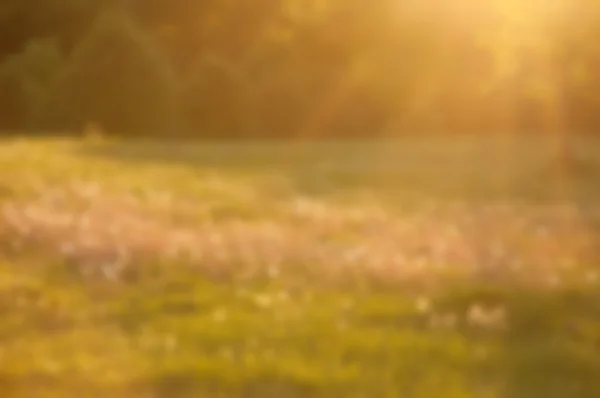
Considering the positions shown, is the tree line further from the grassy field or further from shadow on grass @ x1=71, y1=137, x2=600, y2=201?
the grassy field

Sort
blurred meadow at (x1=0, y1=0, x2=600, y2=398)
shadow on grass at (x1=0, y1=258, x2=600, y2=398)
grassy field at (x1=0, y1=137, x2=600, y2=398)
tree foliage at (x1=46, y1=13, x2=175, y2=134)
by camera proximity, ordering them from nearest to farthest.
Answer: shadow on grass at (x1=0, y1=258, x2=600, y2=398) → grassy field at (x1=0, y1=137, x2=600, y2=398) → blurred meadow at (x1=0, y1=0, x2=600, y2=398) → tree foliage at (x1=46, y1=13, x2=175, y2=134)

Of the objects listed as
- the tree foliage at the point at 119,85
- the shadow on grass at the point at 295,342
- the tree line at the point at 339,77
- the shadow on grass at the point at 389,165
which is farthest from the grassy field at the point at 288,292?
the tree foliage at the point at 119,85

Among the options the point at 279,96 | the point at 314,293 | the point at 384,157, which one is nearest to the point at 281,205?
the point at 314,293

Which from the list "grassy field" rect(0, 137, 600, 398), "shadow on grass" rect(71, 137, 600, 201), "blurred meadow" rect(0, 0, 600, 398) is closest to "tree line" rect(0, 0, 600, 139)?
"blurred meadow" rect(0, 0, 600, 398)

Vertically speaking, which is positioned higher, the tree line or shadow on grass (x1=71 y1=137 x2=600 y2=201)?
the tree line

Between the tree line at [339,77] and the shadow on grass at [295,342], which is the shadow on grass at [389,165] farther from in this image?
the shadow on grass at [295,342]

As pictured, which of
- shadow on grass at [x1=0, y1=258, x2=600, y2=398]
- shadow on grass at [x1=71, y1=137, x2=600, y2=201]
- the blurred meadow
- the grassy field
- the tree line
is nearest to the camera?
shadow on grass at [x1=0, y1=258, x2=600, y2=398]

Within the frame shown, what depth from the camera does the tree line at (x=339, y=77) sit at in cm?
3606

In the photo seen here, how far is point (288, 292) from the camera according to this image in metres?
8.48

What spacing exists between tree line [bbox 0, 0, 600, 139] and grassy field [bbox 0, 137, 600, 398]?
2048cm

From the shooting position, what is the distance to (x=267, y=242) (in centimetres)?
1078

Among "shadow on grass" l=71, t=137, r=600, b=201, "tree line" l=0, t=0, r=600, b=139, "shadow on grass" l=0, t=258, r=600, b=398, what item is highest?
"tree line" l=0, t=0, r=600, b=139

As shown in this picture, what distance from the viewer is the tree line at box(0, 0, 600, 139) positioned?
118 ft

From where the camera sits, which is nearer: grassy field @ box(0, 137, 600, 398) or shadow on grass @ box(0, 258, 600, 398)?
shadow on grass @ box(0, 258, 600, 398)
